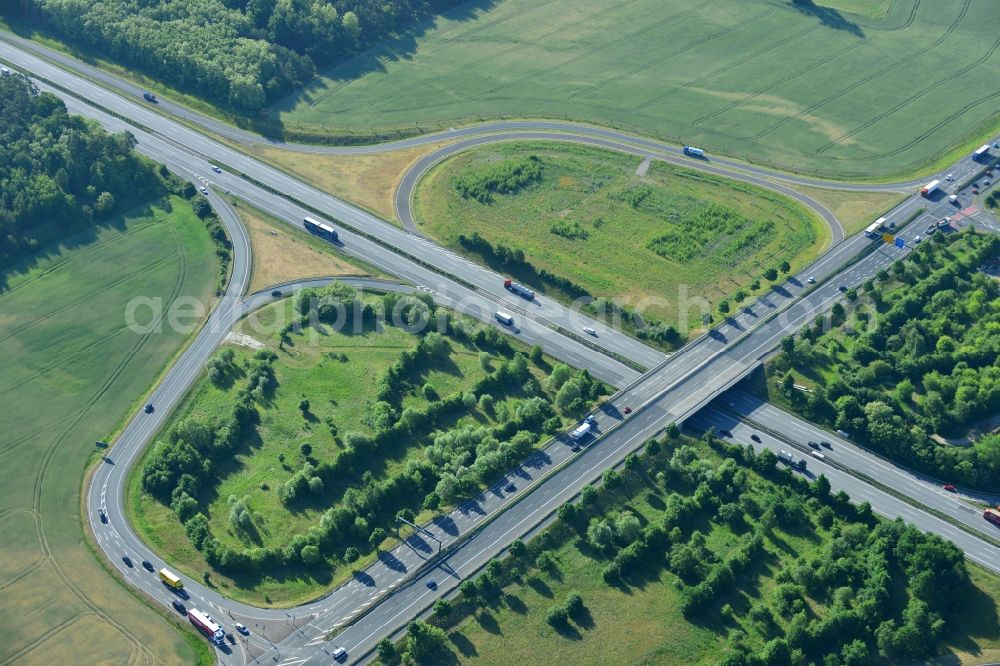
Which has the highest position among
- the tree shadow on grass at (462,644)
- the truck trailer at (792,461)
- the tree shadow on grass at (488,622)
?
the truck trailer at (792,461)

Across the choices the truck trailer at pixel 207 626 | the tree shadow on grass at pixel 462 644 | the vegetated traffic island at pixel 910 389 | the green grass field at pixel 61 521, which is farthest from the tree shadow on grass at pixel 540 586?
the vegetated traffic island at pixel 910 389

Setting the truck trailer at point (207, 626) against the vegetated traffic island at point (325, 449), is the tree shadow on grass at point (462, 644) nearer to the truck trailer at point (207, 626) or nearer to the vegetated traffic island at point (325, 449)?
the vegetated traffic island at point (325, 449)

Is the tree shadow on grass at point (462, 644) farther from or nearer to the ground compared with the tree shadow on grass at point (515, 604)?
nearer to the ground

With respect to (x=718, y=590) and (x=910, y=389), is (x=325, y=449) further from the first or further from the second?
(x=910, y=389)

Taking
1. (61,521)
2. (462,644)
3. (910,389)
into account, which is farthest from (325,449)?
(910,389)

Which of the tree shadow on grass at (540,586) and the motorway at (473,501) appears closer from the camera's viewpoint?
the motorway at (473,501)

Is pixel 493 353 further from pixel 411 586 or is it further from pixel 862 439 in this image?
pixel 862 439

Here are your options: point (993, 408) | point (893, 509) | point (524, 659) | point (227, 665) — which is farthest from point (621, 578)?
point (993, 408)
